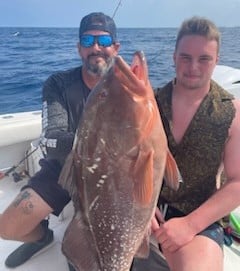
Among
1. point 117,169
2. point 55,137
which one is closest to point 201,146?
point 117,169

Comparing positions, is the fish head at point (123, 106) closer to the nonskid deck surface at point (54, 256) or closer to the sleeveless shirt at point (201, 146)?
the sleeveless shirt at point (201, 146)

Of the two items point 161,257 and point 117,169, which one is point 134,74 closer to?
point 117,169

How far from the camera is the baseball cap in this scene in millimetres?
3332

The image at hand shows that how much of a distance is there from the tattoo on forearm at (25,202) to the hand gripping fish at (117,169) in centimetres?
105

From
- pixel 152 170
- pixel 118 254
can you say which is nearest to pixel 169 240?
pixel 118 254

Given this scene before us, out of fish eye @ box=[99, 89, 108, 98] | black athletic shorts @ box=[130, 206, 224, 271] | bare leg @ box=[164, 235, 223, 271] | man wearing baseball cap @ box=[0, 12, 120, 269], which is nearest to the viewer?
fish eye @ box=[99, 89, 108, 98]

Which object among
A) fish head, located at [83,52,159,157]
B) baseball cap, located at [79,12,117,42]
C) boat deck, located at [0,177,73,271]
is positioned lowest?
boat deck, located at [0,177,73,271]

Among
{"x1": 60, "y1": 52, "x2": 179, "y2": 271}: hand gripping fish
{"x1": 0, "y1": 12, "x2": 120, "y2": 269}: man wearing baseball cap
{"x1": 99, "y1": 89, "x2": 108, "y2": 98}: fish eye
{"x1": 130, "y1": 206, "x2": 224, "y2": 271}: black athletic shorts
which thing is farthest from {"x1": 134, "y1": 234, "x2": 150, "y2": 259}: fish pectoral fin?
{"x1": 0, "y1": 12, "x2": 120, "y2": 269}: man wearing baseball cap

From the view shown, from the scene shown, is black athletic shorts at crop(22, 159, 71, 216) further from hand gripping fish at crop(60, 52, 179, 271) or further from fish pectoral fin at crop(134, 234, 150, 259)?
fish pectoral fin at crop(134, 234, 150, 259)

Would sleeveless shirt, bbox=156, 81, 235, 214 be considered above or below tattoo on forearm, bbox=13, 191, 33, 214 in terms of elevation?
above

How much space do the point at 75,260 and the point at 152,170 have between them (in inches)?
28.6

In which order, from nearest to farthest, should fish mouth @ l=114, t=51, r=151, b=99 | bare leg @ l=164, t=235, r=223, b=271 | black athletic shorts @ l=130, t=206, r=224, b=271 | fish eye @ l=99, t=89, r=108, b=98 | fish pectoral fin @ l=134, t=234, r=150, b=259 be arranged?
fish mouth @ l=114, t=51, r=151, b=99 → fish eye @ l=99, t=89, r=108, b=98 → fish pectoral fin @ l=134, t=234, r=150, b=259 → bare leg @ l=164, t=235, r=223, b=271 → black athletic shorts @ l=130, t=206, r=224, b=271

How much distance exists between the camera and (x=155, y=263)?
2.65 metres

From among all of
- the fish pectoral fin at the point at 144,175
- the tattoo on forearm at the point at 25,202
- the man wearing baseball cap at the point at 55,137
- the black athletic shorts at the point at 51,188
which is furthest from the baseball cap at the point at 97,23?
the fish pectoral fin at the point at 144,175
